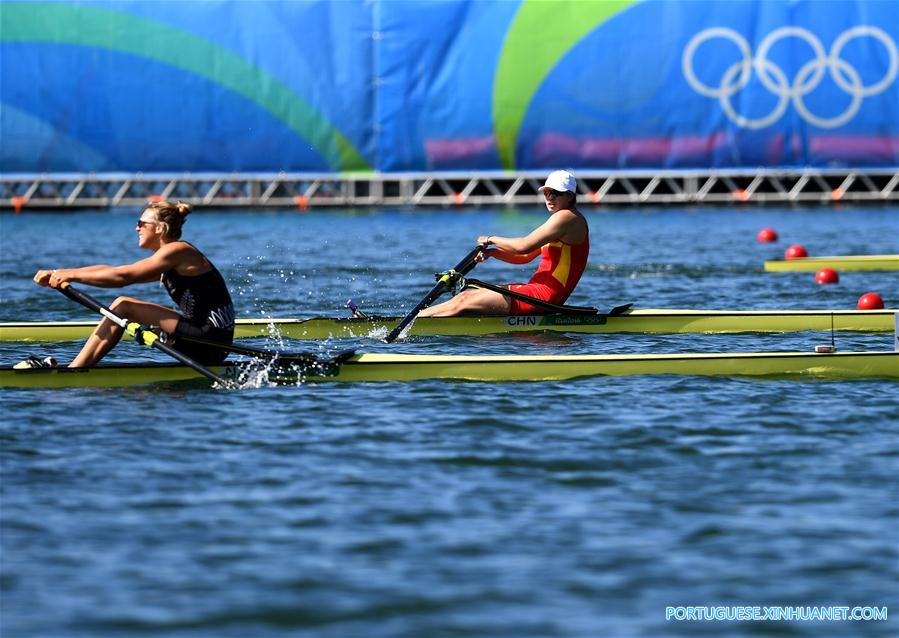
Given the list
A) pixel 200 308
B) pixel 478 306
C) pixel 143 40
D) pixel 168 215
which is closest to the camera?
pixel 168 215

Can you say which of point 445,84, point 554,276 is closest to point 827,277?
point 554,276

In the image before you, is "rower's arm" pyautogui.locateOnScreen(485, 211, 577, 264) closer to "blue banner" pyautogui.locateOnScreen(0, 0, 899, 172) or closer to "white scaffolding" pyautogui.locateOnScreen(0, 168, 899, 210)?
"blue banner" pyautogui.locateOnScreen(0, 0, 899, 172)

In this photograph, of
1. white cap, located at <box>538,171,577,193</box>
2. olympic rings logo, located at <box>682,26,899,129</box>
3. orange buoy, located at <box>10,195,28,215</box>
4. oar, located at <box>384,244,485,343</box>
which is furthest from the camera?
orange buoy, located at <box>10,195,28,215</box>

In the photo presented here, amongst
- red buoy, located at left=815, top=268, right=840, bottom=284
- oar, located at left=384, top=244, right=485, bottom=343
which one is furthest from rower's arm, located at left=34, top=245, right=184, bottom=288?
red buoy, located at left=815, top=268, right=840, bottom=284

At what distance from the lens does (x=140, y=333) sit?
10.7 metres

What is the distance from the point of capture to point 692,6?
119 feet

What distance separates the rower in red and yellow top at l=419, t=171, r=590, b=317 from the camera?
1423 cm

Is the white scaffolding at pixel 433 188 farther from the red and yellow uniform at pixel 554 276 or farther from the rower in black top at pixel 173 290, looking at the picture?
the rower in black top at pixel 173 290

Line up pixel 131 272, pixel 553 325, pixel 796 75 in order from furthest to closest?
pixel 796 75, pixel 553 325, pixel 131 272

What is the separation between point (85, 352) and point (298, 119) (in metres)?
26.2

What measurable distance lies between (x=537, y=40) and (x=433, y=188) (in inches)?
239

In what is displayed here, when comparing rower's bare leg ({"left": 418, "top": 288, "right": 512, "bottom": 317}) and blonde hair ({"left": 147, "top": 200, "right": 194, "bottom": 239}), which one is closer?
blonde hair ({"left": 147, "top": 200, "right": 194, "bottom": 239})

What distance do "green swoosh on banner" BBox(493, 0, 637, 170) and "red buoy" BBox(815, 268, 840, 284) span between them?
1662 centimetres

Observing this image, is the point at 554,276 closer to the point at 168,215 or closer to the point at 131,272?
the point at 168,215
